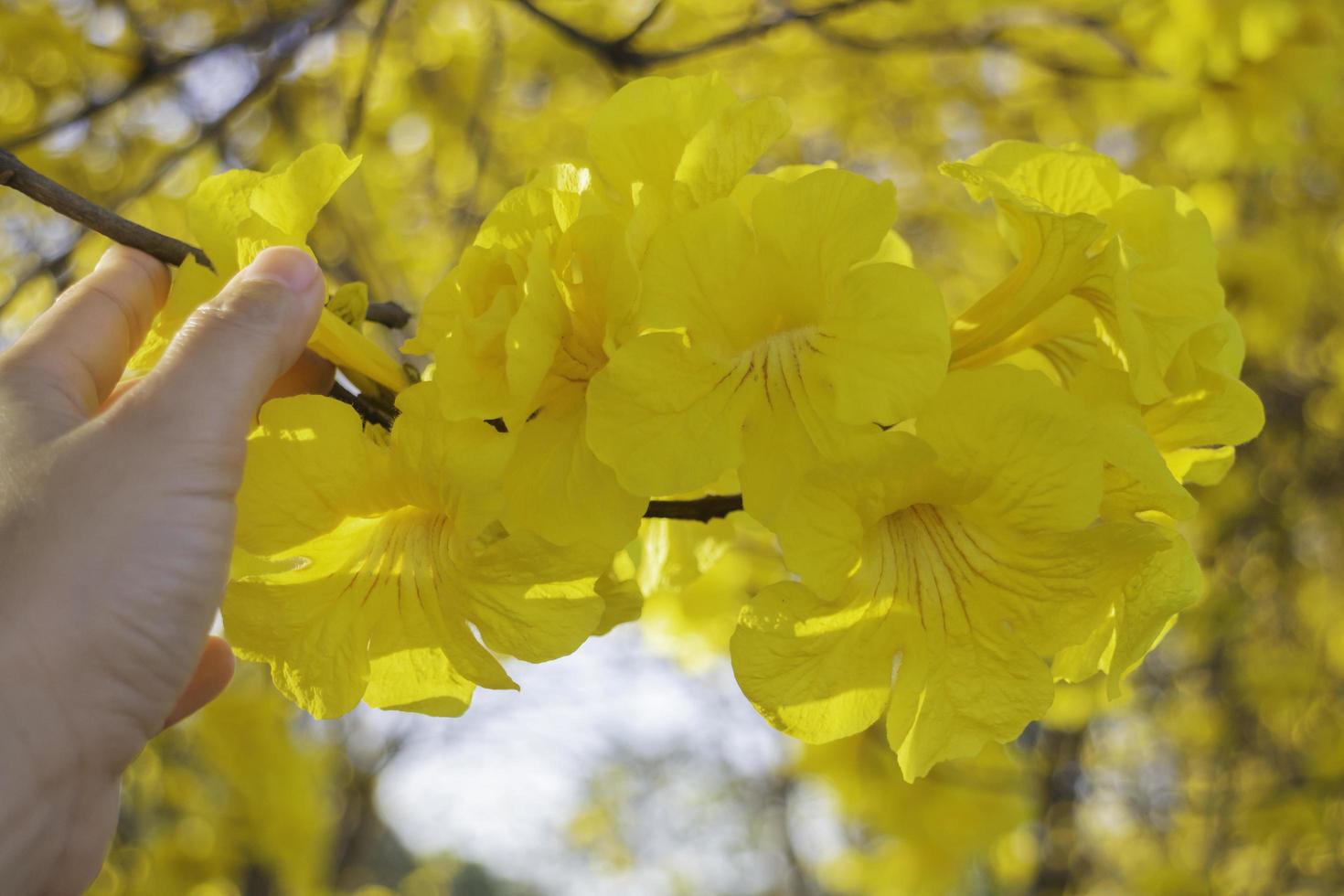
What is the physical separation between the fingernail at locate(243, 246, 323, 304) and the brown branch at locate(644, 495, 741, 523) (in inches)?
15.9

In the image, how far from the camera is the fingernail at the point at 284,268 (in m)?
0.97

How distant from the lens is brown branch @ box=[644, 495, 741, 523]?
1.05 m

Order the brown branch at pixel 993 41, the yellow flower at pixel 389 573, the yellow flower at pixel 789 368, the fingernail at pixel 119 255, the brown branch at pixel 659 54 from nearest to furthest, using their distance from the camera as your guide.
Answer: the yellow flower at pixel 789 368
the yellow flower at pixel 389 573
the fingernail at pixel 119 255
the brown branch at pixel 659 54
the brown branch at pixel 993 41

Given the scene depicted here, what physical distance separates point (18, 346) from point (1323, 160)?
5444 millimetres

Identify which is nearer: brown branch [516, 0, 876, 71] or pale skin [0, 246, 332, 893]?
pale skin [0, 246, 332, 893]

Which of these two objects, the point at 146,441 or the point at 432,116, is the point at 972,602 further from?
the point at 432,116

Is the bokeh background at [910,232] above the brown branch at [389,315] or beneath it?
beneath

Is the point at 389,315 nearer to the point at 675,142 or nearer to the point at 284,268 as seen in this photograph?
the point at 284,268

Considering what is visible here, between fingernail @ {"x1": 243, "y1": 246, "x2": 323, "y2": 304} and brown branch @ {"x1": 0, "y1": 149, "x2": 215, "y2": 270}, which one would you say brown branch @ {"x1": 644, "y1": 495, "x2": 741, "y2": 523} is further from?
brown branch @ {"x1": 0, "y1": 149, "x2": 215, "y2": 270}

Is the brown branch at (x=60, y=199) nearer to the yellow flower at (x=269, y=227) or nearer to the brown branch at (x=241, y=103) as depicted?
the yellow flower at (x=269, y=227)

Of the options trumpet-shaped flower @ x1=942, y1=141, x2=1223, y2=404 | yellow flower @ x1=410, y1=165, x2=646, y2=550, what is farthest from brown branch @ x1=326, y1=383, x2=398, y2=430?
trumpet-shaped flower @ x1=942, y1=141, x2=1223, y2=404

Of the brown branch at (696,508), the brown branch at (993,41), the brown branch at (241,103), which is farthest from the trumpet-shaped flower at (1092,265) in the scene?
the brown branch at (241,103)

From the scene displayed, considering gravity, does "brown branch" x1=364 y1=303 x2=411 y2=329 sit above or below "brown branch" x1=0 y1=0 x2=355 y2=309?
above

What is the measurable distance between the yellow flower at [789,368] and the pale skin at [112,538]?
0.37 metres
